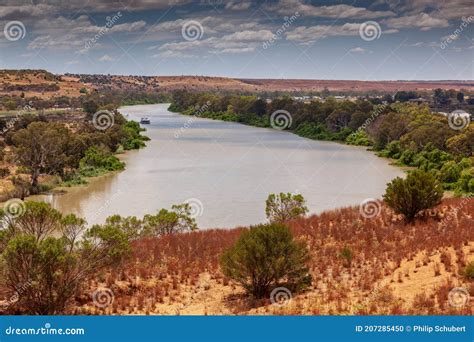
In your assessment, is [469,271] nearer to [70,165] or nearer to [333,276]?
[333,276]

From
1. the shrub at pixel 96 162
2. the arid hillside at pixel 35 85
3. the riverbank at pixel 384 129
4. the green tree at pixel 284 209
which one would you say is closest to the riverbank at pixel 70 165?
the shrub at pixel 96 162

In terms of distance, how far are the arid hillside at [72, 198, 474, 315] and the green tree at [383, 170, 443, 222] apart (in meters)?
0.38

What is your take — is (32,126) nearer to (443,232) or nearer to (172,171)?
(172,171)

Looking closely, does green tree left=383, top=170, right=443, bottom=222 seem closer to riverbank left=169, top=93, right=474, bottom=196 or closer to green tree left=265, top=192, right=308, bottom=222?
green tree left=265, top=192, right=308, bottom=222

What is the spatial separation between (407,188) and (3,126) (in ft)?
159

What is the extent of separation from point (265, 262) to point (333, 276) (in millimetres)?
1673

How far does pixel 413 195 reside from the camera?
1622 cm

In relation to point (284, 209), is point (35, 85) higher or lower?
higher

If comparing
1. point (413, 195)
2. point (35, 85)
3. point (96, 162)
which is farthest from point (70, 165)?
point (35, 85)

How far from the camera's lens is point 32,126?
3231cm

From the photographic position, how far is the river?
27391 mm

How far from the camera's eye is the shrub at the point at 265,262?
10.6 meters

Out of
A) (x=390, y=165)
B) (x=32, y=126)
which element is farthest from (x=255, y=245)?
(x=390, y=165)

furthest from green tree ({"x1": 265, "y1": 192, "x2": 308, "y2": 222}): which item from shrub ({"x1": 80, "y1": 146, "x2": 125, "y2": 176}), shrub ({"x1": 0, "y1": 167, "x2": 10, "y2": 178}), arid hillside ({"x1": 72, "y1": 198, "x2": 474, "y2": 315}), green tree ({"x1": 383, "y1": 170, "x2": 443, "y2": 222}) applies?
shrub ({"x1": 80, "y1": 146, "x2": 125, "y2": 176})
